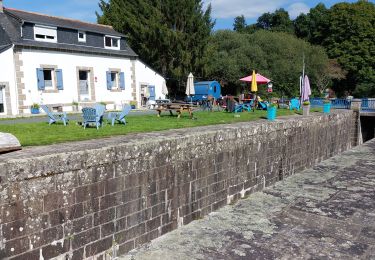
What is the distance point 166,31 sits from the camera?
33.0 meters

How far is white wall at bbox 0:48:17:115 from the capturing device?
20359mm

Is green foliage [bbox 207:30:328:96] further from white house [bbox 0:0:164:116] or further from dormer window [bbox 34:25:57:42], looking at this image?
dormer window [bbox 34:25:57:42]

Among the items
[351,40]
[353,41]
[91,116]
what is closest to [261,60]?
[351,40]

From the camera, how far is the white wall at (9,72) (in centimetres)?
2036

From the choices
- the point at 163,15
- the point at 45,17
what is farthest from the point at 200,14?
the point at 45,17

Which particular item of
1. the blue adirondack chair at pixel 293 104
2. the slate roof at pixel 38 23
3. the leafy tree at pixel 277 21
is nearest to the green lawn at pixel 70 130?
the blue adirondack chair at pixel 293 104

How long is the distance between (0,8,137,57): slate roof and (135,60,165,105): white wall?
197 centimetres

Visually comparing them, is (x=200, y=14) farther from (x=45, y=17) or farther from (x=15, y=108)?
(x=15, y=108)

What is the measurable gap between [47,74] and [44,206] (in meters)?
20.9

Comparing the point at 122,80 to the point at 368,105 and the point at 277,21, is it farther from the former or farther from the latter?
the point at 277,21

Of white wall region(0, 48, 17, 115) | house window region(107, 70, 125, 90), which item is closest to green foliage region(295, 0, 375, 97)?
house window region(107, 70, 125, 90)

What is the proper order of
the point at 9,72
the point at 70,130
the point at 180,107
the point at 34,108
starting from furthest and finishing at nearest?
the point at 34,108 → the point at 9,72 → the point at 180,107 → the point at 70,130

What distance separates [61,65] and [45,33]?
2.32m

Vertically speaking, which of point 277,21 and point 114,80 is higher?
point 277,21
